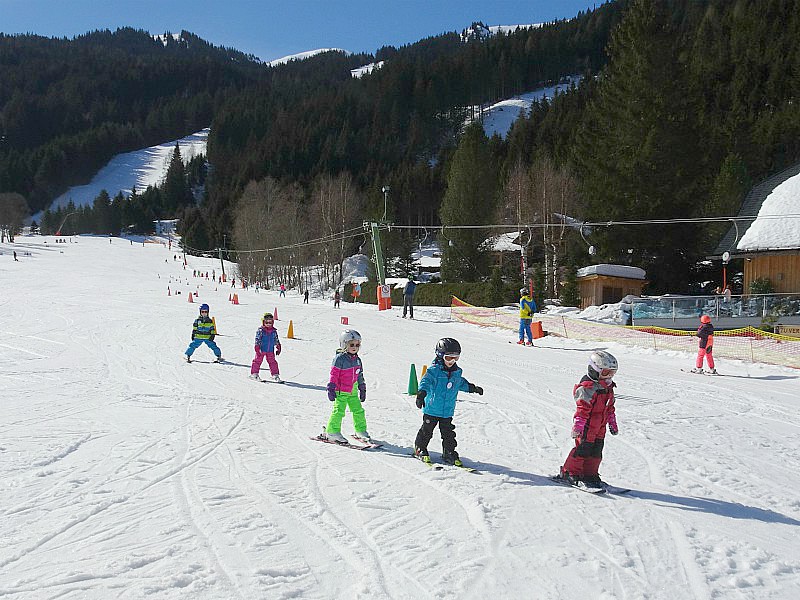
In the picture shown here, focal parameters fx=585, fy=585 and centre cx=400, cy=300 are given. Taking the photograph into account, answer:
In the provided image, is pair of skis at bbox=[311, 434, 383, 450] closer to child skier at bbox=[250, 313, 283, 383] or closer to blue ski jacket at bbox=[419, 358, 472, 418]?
blue ski jacket at bbox=[419, 358, 472, 418]

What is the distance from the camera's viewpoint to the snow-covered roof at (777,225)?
26.9 m

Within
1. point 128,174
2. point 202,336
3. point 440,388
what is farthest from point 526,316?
point 128,174

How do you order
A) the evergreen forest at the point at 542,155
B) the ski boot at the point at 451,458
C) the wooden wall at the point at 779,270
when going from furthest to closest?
the evergreen forest at the point at 542,155
the wooden wall at the point at 779,270
the ski boot at the point at 451,458

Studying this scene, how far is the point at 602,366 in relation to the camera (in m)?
5.82

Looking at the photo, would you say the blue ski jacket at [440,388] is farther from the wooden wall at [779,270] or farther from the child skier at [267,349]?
the wooden wall at [779,270]

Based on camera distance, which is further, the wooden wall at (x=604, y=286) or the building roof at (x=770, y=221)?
the wooden wall at (x=604, y=286)

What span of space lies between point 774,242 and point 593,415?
87.0 feet

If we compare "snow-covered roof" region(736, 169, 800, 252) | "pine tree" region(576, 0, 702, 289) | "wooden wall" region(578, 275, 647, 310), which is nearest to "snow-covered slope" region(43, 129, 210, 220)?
"pine tree" region(576, 0, 702, 289)

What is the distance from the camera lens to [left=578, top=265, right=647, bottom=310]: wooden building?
31.4 m

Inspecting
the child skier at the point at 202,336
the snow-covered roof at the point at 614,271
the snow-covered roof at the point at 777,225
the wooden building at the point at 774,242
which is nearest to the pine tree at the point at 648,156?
the snow-covered roof at the point at 614,271

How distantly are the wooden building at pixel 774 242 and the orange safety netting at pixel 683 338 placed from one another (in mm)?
9029

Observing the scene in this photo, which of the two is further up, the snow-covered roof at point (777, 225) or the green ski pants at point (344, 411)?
the snow-covered roof at point (777, 225)

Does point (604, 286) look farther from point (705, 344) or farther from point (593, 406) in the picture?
point (593, 406)

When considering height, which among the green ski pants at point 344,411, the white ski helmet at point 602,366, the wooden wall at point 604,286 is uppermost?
the wooden wall at point 604,286
